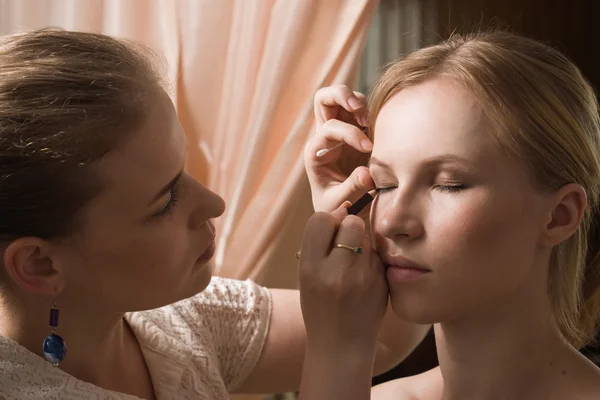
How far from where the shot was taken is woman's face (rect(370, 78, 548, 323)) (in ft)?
3.46

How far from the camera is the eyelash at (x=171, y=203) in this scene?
108 cm

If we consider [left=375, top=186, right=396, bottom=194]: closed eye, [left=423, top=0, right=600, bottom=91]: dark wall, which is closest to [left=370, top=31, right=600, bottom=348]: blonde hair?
[left=375, top=186, right=396, bottom=194]: closed eye

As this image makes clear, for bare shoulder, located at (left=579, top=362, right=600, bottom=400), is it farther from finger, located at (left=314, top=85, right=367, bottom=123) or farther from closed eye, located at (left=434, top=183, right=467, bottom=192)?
finger, located at (left=314, top=85, right=367, bottom=123)

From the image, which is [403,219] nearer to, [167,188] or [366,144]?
[366,144]

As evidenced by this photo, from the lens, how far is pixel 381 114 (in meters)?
1.18

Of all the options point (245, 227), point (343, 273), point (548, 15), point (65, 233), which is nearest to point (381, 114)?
point (343, 273)

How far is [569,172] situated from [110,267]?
2.09 ft

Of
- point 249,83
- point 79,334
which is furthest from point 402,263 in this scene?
point 249,83

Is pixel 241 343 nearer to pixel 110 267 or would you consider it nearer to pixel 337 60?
pixel 110 267

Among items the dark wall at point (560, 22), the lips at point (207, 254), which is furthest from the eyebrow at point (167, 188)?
the dark wall at point (560, 22)

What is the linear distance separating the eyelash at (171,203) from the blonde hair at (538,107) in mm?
335

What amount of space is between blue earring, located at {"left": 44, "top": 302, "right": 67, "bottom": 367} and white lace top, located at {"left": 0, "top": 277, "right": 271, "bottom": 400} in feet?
0.17

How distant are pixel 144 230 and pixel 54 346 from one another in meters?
0.19

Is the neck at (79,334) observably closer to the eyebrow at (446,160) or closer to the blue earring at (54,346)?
the blue earring at (54,346)
